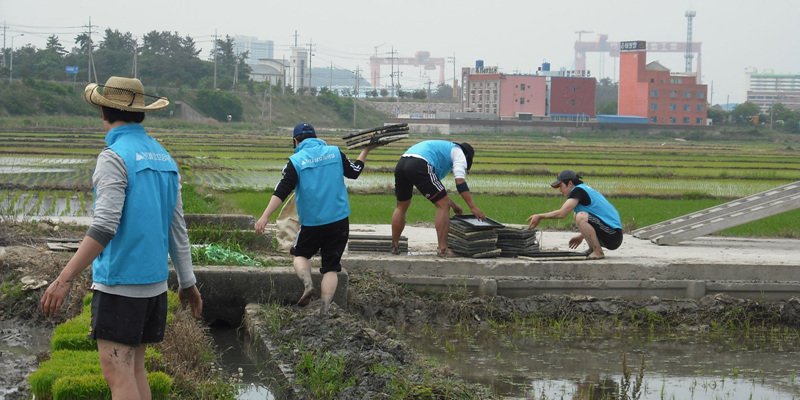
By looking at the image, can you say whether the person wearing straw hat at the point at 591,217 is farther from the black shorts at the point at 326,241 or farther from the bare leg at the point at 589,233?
the black shorts at the point at 326,241

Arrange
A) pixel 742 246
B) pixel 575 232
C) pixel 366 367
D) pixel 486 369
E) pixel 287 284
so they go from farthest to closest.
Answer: pixel 575 232 → pixel 742 246 → pixel 287 284 → pixel 486 369 → pixel 366 367

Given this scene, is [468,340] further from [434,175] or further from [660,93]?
[660,93]

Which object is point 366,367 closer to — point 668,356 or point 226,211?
point 668,356

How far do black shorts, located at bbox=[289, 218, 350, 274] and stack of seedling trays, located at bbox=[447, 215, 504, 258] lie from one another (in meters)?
2.65

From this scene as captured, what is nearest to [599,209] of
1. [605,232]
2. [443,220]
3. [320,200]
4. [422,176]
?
[605,232]

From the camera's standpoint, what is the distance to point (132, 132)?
4.02m

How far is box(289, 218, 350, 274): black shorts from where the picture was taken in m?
7.17

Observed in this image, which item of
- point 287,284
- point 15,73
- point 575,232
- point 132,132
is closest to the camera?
point 132,132

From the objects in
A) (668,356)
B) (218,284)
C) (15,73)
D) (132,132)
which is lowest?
(668,356)

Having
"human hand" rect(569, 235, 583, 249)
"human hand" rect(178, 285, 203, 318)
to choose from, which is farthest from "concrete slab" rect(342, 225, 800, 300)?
"human hand" rect(178, 285, 203, 318)

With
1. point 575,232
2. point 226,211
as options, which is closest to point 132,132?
point 575,232

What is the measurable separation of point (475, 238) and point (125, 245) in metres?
6.24

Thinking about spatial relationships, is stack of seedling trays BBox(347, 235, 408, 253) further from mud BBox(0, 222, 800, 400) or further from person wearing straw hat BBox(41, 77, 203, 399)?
person wearing straw hat BBox(41, 77, 203, 399)

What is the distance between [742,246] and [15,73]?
8314 centimetres
